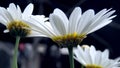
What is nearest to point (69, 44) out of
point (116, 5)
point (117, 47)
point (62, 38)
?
point (62, 38)

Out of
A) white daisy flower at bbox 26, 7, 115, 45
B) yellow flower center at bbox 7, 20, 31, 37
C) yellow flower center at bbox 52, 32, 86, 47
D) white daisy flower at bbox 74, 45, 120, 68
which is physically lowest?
white daisy flower at bbox 74, 45, 120, 68

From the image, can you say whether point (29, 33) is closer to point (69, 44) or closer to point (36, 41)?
point (69, 44)

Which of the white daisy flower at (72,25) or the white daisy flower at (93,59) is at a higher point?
the white daisy flower at (72,25)
